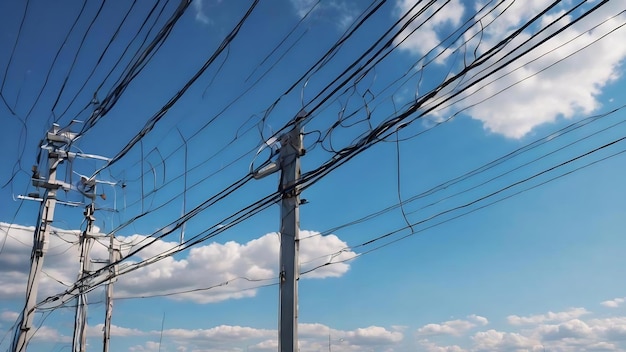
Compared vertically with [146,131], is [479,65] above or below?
below

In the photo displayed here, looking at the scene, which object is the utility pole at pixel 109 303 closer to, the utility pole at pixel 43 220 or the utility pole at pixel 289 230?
the utility pole at pixel 43 220

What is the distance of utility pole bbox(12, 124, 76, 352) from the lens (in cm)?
1409

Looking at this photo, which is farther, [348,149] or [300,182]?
[300,182]

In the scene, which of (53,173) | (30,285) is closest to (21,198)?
(53,173)

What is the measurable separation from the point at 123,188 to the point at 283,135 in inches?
312

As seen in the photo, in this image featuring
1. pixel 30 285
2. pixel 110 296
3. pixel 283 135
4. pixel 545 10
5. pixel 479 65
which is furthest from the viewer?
pixel 110 296

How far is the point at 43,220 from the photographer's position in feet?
49.5

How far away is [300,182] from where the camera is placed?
26.2ft

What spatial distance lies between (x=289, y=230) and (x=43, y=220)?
31.0 ft

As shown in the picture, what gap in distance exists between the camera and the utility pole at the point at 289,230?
7.85 metres

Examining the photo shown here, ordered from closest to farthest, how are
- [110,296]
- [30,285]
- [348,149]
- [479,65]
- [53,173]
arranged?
[479,65]
[348,149]
[30,285]
[53,173]
[110,296]

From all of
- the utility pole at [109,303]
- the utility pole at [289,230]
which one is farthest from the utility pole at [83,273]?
the utility pole at [289,230]

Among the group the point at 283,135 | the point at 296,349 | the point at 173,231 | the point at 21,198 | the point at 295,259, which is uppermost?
the point at 21,198

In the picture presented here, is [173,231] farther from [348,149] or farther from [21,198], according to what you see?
[21,198]
